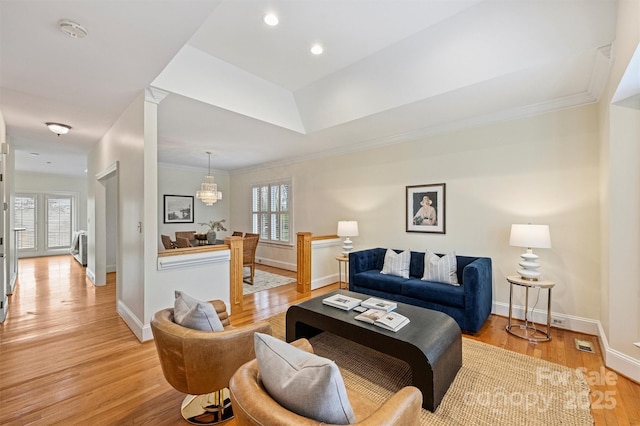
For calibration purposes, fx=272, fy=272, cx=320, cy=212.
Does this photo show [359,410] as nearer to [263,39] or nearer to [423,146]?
[263,39]

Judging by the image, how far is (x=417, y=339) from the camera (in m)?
2.03

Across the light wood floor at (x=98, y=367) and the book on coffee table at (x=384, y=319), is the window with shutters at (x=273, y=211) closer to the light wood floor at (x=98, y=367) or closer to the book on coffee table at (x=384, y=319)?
the light wood floor at (x=98, y=367)

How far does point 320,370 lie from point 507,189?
377 cm

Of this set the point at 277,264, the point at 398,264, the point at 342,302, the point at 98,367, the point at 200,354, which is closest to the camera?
the point at 200,354

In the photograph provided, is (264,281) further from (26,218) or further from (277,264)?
(26,218)

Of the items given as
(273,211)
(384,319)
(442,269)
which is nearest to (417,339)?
(384,319)

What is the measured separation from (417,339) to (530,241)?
1.94 meters

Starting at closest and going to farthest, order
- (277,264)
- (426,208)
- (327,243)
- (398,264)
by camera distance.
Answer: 1. (398,264)
2. (426,208)
3. (327,243)
4. (277,264)

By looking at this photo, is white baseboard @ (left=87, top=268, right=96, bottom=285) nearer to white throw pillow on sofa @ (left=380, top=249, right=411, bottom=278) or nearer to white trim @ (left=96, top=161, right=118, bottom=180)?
white trim @ (left=96, top=161, right=118, bottom=180)

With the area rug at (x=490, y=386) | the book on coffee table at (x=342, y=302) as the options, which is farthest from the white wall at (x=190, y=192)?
the area rug at (x=490, y=386)

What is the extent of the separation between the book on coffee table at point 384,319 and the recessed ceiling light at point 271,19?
289 centimetres

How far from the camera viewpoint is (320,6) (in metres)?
2.47

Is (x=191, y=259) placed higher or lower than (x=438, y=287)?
higher

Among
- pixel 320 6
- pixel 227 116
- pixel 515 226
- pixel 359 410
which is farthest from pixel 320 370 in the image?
pixel 227 116
